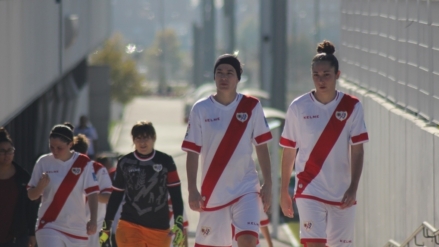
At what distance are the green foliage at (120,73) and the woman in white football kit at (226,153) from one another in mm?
71986

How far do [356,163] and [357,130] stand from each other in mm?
283

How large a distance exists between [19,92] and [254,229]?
634 cm

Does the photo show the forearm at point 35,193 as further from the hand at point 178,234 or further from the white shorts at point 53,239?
the hand at point 178,234

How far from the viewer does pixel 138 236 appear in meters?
9.45

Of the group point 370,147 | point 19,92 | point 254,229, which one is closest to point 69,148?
point 254,229

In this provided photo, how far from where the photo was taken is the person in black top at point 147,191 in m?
9.41

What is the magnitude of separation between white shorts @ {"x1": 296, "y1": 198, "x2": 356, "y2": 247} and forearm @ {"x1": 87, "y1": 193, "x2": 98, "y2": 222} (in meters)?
2.56

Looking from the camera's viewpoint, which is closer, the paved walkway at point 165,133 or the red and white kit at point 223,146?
the red and white kit at point 223,146

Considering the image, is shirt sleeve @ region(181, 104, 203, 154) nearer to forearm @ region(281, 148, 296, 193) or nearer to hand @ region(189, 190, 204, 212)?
hand @ region(189, 190, 204, 212)

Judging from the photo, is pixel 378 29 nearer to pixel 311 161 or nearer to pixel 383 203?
pixel 383 203

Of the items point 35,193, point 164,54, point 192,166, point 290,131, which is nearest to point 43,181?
point 35,193

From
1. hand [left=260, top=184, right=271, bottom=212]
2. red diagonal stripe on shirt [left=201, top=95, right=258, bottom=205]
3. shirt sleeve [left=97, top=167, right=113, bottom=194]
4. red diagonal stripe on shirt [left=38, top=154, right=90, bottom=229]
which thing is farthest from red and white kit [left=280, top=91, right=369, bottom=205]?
shirt sleeve [left=97, top=167, right=113, bottom=194]

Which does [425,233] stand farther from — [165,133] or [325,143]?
[165,133]

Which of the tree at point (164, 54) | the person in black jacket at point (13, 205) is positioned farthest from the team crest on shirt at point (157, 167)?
the tree at point (164, 54)
